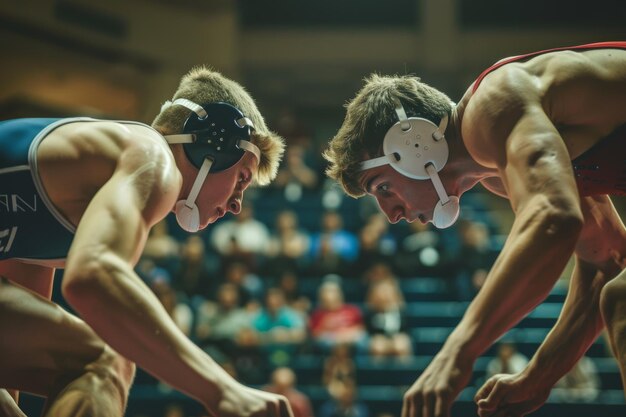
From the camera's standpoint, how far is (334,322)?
1054 centimetres

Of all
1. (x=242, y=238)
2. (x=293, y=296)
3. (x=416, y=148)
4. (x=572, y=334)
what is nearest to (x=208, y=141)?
(x=416, y=148)

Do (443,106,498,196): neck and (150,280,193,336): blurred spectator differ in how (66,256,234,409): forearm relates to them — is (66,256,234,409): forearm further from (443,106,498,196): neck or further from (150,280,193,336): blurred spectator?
(150,280,193,336): blurred spectator

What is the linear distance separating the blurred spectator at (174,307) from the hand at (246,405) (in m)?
7.64

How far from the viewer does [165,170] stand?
2.67 meters

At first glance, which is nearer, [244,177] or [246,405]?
[246,405]

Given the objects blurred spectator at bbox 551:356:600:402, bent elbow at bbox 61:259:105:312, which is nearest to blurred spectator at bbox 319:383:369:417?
blurred spectator at bbox 551:356:600:402

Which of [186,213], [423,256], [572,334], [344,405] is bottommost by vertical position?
[344,405]

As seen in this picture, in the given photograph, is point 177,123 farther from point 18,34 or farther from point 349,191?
point 18,34

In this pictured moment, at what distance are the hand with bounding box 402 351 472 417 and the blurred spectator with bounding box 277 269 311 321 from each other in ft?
26.5

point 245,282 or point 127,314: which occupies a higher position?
point 127,314

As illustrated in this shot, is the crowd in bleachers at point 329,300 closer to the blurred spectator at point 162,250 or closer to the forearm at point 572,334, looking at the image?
the blurred spectator at point 162,250

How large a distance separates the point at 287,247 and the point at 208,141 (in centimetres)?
867

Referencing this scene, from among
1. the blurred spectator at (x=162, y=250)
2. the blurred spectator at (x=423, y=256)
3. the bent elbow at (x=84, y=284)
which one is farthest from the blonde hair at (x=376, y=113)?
the blurred spectator at (x=162, y=250)

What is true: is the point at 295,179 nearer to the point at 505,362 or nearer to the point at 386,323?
the point at 386,323
